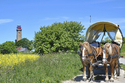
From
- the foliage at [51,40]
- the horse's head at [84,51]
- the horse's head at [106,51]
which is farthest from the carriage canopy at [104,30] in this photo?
the foliage at [51,40]

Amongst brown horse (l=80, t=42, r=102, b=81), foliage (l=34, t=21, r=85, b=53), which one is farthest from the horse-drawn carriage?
foliage (l=34, t=21, r=85, b=53)

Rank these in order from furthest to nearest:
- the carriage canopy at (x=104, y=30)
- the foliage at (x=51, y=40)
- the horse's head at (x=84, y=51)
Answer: the foliage at (x=51, y=40) → the carriage canopy at (x=104, y=30) → the horse's head at (x=84, y=51)

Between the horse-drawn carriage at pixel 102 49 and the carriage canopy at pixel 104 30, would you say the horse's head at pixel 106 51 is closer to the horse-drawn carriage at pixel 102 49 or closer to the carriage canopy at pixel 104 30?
the horse-drawn carriage at pixel 102 49

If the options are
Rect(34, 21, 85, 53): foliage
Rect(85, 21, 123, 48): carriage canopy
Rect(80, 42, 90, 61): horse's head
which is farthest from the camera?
Rect(34, 21, 85, 53): foliage

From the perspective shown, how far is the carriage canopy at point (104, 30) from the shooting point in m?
10.0

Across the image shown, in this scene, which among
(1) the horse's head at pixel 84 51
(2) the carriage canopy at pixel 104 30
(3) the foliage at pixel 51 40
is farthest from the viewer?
(3) the foliage at pixel 51 40

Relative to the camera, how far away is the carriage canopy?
1004 centimetres

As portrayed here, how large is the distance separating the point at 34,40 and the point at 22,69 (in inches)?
770

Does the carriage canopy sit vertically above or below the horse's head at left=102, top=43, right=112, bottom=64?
above

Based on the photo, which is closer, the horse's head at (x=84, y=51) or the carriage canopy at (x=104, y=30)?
the horse's head at (x=84, y=51)

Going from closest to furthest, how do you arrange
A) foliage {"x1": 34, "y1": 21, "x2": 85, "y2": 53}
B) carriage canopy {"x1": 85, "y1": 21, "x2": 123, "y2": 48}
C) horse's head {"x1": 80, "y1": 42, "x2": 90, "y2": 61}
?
1. horse's head {"x1": 80, "y1": 42, "x2": 90, "y2": 61}
2. carriage canopy {"x1": 85, "y1": 21, "x2": 123, "y2": 48}
3. foliage {"x1": 34, "y1": 21, "x2": 85, "y2": 53}

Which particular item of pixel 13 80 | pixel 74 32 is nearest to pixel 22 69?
pixel 13 80

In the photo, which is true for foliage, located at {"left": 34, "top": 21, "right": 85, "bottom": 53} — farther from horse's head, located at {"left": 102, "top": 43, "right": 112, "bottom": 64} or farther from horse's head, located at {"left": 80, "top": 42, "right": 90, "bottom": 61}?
horse's head, located at {"left": 102, "top": 43, "right": 112, "bottom": 64}

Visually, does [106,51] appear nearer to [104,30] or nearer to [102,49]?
[102,49]
